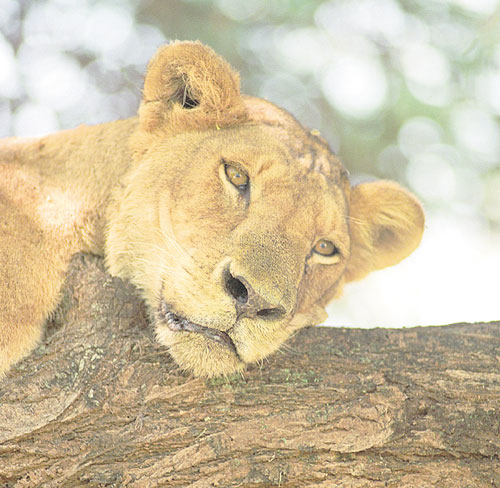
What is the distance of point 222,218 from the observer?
3697mm

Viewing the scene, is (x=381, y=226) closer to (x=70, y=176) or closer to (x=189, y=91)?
(x=189, y=91)

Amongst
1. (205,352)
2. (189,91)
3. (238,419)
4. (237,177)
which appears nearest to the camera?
(238,419)

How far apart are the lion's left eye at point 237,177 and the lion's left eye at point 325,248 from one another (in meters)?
0.65

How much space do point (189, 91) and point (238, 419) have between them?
2.21m

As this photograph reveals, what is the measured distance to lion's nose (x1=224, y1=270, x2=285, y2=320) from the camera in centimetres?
312

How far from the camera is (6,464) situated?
2857mm

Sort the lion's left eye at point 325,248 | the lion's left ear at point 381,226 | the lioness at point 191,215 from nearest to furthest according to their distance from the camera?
1. the lioness at point 191,215
2. the lion's left eye at point 325,248
3. the lion's left ear at point 381,226

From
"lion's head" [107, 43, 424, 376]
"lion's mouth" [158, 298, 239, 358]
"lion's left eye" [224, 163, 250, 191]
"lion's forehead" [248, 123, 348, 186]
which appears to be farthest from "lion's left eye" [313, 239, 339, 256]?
"lion's mouth" [158, 298, 239, 358]

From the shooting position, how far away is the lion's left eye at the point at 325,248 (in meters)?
4.18

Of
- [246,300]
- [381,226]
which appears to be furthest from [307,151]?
[246,300]

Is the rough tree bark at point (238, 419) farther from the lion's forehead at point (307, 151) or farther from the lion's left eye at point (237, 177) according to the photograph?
the lion's forehead at point (307, 151)

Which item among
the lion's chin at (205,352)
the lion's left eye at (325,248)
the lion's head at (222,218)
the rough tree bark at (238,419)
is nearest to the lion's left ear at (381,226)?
the lion's head at (222,218)

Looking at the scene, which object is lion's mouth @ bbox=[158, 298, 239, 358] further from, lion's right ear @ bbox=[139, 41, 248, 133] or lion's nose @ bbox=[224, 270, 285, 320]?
lion's right ear @ bbox=[139, 41, 248, 133]

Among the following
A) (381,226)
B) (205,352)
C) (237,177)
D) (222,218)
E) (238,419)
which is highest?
(237,177)
